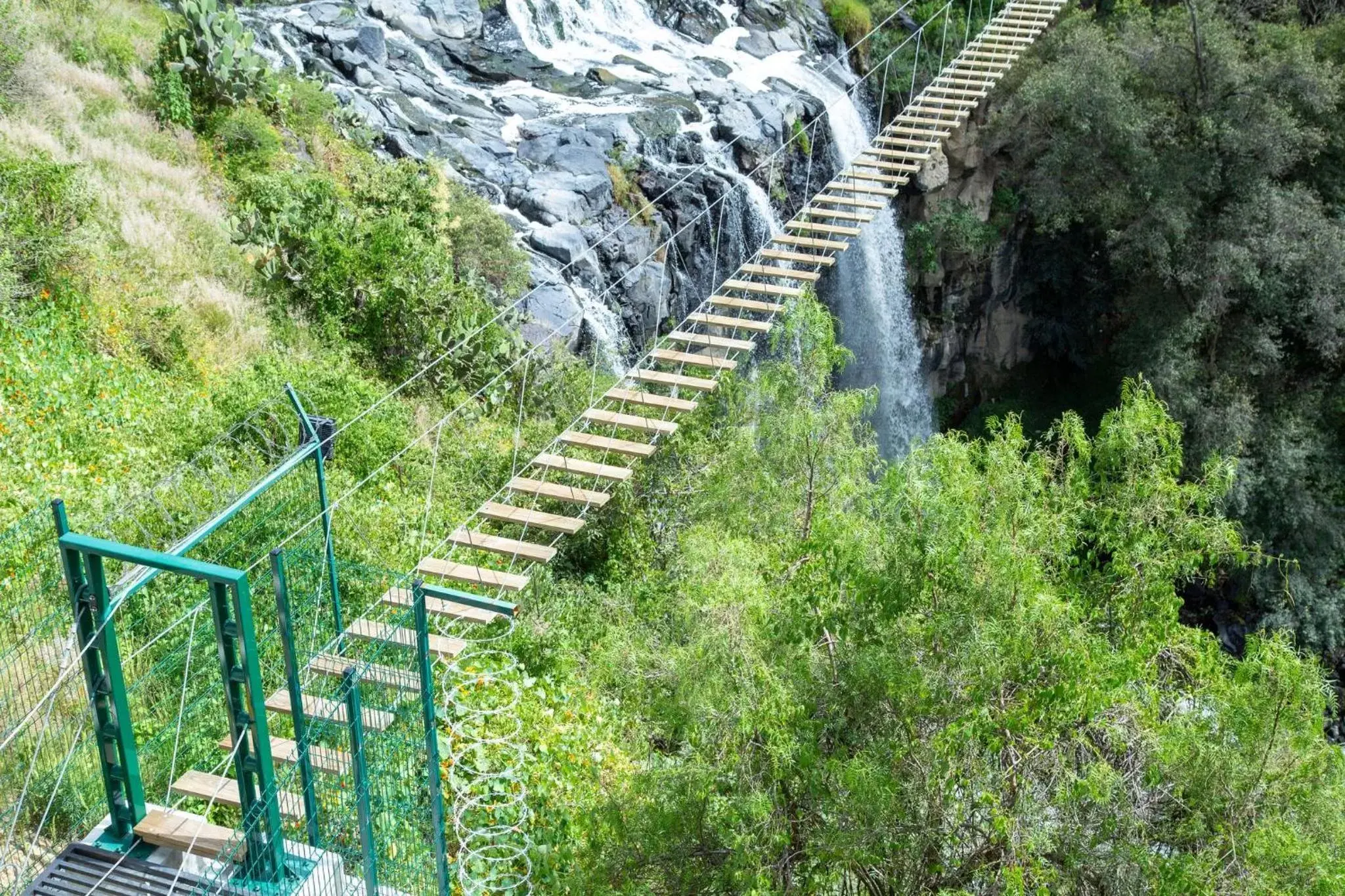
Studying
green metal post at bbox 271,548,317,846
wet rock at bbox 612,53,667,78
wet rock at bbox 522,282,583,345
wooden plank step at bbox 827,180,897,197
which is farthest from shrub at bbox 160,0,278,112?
green metal post at bbox 271,548,317,846

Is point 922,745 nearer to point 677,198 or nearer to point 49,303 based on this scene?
point 49,303

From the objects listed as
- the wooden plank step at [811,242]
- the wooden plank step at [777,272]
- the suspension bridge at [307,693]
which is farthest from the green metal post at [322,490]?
the wooden plank step at [811,242]

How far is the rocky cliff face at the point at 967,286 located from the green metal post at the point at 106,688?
15.4 m

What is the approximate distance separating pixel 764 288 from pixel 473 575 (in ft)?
14.1

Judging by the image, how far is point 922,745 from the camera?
5457 millimetres

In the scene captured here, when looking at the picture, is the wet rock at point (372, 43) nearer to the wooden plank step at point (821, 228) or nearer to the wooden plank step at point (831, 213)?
the wooden plank step at point (831, 213)

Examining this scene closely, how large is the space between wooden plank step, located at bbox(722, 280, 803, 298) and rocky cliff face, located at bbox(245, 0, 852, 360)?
1489 mm

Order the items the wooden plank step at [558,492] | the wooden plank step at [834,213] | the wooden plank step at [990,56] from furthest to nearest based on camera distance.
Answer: the wooden plank step at [990,56] → the wooden plank step at [834,213] → the wooden plank step at [558,492]

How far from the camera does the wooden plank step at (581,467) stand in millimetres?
9078

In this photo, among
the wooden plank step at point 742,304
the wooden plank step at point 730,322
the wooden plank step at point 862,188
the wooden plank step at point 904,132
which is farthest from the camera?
the wooden plank step at point 904,132

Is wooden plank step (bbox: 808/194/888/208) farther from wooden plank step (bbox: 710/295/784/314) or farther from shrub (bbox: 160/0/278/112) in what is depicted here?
shrub (bbox: 160/0/278/112)

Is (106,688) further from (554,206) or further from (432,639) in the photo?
(554,206)

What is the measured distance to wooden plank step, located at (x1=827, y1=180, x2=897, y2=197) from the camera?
42.5 ft

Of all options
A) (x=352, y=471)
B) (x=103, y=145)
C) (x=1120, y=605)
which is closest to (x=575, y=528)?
(x=352, y=471)
